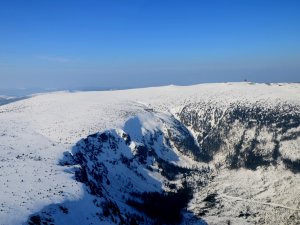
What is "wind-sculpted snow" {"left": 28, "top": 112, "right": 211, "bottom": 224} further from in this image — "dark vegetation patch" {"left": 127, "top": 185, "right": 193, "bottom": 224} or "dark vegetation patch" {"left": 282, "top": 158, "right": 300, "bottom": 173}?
"dark vegetation patch" {"left": 282, "top": 158, "right": 300, "bottom": 173}

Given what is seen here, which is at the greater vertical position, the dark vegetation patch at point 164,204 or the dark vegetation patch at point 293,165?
the dark vegetation patch at point 293,165

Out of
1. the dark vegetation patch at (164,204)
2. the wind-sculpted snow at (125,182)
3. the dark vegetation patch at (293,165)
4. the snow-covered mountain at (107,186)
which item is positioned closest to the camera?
the snow-covered mountain at (107,186)

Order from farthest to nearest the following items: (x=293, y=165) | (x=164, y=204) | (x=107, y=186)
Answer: (x=293, y=165), (x=164, y=204), (x=107, y=186)

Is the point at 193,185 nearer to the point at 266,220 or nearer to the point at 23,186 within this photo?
the point at 266,220

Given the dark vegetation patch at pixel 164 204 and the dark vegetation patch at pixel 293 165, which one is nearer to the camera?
the dark vegetation patch at pixel 164 204

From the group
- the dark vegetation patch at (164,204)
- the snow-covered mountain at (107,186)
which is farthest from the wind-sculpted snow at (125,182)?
the snow-covered mountain at (107,186)

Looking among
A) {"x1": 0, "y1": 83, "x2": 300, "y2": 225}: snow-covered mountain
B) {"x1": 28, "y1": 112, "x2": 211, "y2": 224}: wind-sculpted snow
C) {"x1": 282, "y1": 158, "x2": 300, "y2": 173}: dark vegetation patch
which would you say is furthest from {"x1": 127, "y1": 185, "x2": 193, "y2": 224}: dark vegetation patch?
{"x1": 282, "y1": 158, "x2": 300, "y2": 173}: dark vegetation patch

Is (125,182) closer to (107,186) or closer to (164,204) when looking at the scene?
(107,186)

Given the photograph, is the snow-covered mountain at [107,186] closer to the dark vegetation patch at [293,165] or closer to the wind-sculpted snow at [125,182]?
the dark vegetation patch at [293,165]

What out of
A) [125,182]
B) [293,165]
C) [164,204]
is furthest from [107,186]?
[293,165]

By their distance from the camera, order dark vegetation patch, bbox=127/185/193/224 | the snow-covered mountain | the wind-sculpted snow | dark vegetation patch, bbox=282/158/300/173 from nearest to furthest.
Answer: the snow-covered mountain
the wind-sculpted snow
dark vegetation patch, bbox=127/185/193/224
dark vegetation patch, bbox=282/158/300/173

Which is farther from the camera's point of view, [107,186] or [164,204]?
[164,204]
